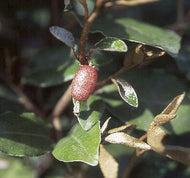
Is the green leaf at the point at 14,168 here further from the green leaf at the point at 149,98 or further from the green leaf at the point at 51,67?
the green leaf at the point at 149,98

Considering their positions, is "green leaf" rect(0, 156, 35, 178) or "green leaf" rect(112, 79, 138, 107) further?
"green leaf" rect(0, 156, 35, 178)

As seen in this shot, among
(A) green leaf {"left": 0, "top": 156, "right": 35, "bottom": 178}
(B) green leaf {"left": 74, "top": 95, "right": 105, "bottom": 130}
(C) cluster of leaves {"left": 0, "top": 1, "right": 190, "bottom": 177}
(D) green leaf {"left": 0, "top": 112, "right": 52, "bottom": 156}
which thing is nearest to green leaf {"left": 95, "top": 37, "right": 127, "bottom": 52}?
(C) cluster of leaves {"left": 0, "top": 1, "right": 190, "bottom": 177}

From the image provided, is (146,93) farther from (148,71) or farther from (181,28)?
(181,28)

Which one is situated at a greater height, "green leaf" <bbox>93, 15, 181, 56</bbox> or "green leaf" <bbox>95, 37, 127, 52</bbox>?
"green leaf" <bbox>95, 37, 127, 52</bbox>

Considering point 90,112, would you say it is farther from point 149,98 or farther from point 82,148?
point 149,98

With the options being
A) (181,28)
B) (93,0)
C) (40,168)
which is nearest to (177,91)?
(181,28)

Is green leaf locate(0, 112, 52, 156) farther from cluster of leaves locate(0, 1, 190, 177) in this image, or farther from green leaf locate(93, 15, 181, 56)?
green leaf locate(93, 15, 181, 56)

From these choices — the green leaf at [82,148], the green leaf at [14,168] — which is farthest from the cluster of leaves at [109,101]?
the green leaf at [14,168]
